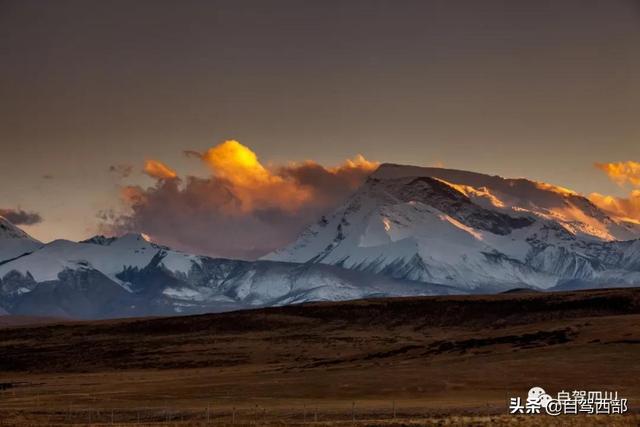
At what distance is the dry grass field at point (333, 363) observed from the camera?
7931 centimetres

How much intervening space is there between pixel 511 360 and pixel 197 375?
33.2 meters

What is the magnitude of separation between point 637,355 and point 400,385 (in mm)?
22748

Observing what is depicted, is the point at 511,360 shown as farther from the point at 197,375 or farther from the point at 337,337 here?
the point at 337,337

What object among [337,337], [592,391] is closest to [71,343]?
[337,337]

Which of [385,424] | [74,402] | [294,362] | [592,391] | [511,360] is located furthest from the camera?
[294,362]

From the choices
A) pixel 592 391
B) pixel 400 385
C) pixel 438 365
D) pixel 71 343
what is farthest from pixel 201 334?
pixel 592 391

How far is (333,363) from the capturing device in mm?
123438

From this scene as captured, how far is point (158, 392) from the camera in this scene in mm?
98500

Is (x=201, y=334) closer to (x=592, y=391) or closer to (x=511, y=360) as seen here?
(x=511, y=360)

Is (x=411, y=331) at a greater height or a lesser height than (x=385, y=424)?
greater

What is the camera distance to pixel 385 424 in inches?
2657

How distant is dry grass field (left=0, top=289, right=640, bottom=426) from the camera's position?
260 feet

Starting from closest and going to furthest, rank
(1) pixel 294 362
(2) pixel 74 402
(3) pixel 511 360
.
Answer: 1. (2) pixel 74 402
2. (3) pixel 511 360
3. (1) pixel 294 362

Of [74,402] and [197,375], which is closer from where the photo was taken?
[74,402]
